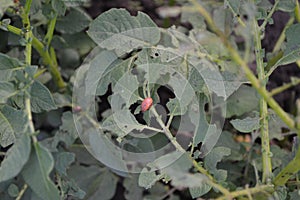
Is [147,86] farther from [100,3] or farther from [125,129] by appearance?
[100,3]

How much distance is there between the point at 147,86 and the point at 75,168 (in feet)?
1.27

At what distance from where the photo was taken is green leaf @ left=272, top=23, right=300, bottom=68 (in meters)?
0.99

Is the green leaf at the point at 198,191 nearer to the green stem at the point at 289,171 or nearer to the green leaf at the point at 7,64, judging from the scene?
the green stem at the point at 289,171

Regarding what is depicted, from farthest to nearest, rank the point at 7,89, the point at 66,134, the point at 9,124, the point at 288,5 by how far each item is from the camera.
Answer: the point at 66,134 → the point at 288,5 → the point at 9,124 → the point at 7,89

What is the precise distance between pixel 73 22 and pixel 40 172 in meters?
0.69

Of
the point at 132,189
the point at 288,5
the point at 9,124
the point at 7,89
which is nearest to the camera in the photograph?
the point at 7,89

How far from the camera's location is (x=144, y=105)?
957 millimetres

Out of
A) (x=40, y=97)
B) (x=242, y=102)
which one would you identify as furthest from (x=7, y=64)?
(x=242, y=102)

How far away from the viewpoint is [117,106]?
1033 millimetres

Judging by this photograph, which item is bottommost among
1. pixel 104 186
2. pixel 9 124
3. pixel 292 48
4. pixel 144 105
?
pixel 104 186

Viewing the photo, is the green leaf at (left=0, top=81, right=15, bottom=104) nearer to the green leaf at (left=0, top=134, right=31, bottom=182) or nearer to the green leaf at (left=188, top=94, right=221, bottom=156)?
the green leaf at (left=0, top=134, right=31, bottom=182)

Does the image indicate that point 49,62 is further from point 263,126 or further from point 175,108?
point 263,126

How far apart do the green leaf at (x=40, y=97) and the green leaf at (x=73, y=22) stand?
46cm

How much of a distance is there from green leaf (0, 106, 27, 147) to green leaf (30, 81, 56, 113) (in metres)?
0.03
